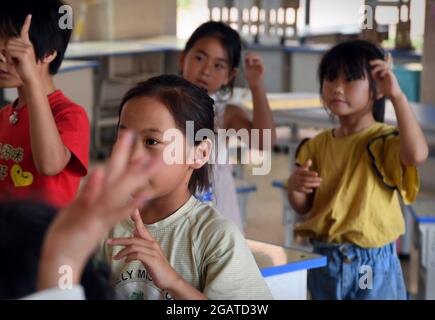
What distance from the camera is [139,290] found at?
4.82 feet

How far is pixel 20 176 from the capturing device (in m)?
1.93

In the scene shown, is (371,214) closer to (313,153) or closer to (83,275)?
(313,153)

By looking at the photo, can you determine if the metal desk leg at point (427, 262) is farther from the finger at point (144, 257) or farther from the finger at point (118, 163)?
the finger at point (118, 163)

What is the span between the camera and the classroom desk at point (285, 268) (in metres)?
2.00

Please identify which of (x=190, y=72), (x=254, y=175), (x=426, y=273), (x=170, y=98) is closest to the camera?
(x=170, y=98)

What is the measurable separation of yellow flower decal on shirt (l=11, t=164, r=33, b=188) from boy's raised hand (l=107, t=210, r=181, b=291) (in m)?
0.72

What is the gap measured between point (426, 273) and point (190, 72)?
3.78 feet

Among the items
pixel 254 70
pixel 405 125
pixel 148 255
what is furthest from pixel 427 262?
pixel 148 255

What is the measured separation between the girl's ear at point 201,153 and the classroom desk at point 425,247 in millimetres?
1709

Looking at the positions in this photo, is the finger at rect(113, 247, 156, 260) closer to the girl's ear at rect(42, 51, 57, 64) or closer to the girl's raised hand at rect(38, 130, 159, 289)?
the girl's raised hand at rect(38, 130, 159, 289)

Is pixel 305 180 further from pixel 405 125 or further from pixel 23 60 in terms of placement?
pixel 23 60

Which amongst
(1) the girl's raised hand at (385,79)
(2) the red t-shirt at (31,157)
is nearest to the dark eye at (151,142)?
(2) the red t-shirt at (31,157)
